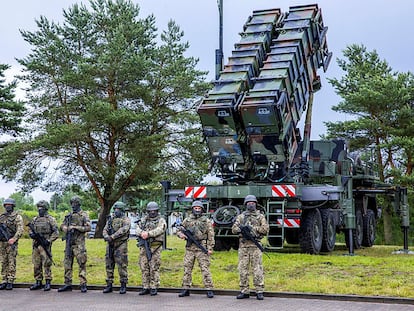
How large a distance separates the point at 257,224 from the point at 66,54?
61.7 ft

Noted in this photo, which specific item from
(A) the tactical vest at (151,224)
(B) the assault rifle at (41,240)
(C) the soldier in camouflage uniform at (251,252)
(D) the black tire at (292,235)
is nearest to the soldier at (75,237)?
(B) the assault rifle at (41,240)

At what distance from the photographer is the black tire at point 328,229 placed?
1492 cm

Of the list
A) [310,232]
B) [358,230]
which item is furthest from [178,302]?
[358,230]

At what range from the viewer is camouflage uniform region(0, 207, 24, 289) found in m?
11.4

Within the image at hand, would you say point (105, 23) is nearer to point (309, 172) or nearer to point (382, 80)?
point (382, 80)

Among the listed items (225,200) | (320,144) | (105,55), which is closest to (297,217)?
(225,200)

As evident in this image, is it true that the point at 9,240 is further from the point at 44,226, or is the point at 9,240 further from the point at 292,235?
the point at 292,235

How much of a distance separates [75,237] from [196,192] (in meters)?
3.76

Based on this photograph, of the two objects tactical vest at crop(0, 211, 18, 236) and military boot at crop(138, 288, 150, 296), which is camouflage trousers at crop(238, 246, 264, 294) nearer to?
military boot at crop(138, 288, 150, 296)

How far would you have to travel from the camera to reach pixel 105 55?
1009 inches

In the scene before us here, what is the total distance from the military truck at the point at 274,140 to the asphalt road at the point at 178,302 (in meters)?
3.67

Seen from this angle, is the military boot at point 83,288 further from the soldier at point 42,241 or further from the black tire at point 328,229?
the black tire at point 328,229

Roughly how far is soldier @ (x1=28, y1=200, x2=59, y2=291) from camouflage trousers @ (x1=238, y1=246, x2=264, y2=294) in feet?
11.3

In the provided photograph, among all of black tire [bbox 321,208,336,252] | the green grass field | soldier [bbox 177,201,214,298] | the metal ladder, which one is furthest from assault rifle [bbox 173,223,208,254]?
black tire [bbox 321,208,336,252]
